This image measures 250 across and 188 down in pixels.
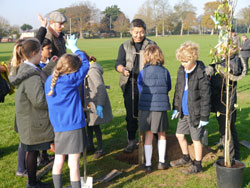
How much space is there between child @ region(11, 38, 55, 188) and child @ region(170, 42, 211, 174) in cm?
200

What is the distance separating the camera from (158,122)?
15.3 feet

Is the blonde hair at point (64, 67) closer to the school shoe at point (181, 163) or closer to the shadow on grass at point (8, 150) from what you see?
the school shoe at point (181, 163)

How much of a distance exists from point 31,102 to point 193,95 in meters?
2.27

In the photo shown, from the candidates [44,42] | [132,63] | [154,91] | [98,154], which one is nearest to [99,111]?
[154,91]

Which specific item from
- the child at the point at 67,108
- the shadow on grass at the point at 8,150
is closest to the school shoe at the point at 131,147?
the child at the point at 67,108

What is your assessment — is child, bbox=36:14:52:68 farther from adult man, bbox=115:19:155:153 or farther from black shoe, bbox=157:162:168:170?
black shoe, bbox=157:162:168:170

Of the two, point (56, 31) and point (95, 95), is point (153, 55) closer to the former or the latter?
point (95, 95)

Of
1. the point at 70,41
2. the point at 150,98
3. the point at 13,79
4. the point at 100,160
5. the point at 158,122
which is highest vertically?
the point at 70,41

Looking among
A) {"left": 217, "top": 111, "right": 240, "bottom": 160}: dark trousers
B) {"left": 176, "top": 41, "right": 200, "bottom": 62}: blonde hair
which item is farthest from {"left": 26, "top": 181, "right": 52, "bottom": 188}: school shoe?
{"left": 217, "top": 111, "right": 240, "bottom": 160}: dark trousers

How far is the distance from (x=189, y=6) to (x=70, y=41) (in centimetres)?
13017

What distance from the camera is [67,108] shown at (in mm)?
3637

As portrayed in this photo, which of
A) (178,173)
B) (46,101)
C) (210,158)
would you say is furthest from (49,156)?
(210,158)

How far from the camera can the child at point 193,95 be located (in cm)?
435

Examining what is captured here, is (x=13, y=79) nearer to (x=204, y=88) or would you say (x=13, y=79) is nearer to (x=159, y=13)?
(x=204, y=88)
